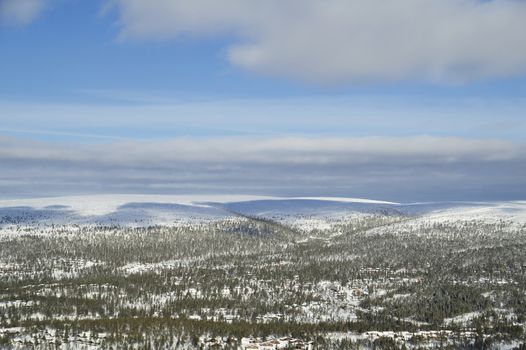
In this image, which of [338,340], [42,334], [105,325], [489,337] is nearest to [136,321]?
[105,325]

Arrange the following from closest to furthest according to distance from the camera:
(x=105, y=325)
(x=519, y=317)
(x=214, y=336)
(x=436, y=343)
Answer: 1. (x=436, y=343)
2. (x=214, y=336)
3. (x=105, y=325)
4. (x=519, y=317)

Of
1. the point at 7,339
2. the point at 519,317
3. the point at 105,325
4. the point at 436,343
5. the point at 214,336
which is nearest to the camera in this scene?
the point at 7,339

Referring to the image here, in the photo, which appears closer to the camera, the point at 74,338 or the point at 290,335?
the point at 74,338

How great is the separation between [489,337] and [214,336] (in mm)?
71361

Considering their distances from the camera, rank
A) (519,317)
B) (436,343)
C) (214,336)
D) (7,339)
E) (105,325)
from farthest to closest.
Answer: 1. (519,317)
2. (105,325)
3. (214,336)
4. (436,343)
5. (7,339)

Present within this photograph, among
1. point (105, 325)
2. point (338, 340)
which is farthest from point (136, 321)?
point (338, 340)

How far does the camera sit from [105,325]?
520 feet

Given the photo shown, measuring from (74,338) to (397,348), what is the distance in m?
79.6

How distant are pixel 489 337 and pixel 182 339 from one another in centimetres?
7898

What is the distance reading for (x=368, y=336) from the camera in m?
147

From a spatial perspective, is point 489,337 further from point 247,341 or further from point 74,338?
point 74,338

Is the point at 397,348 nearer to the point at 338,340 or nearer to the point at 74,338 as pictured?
the point at 338,340

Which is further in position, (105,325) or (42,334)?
(105,325)

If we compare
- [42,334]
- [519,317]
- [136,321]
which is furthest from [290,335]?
[519,317]
